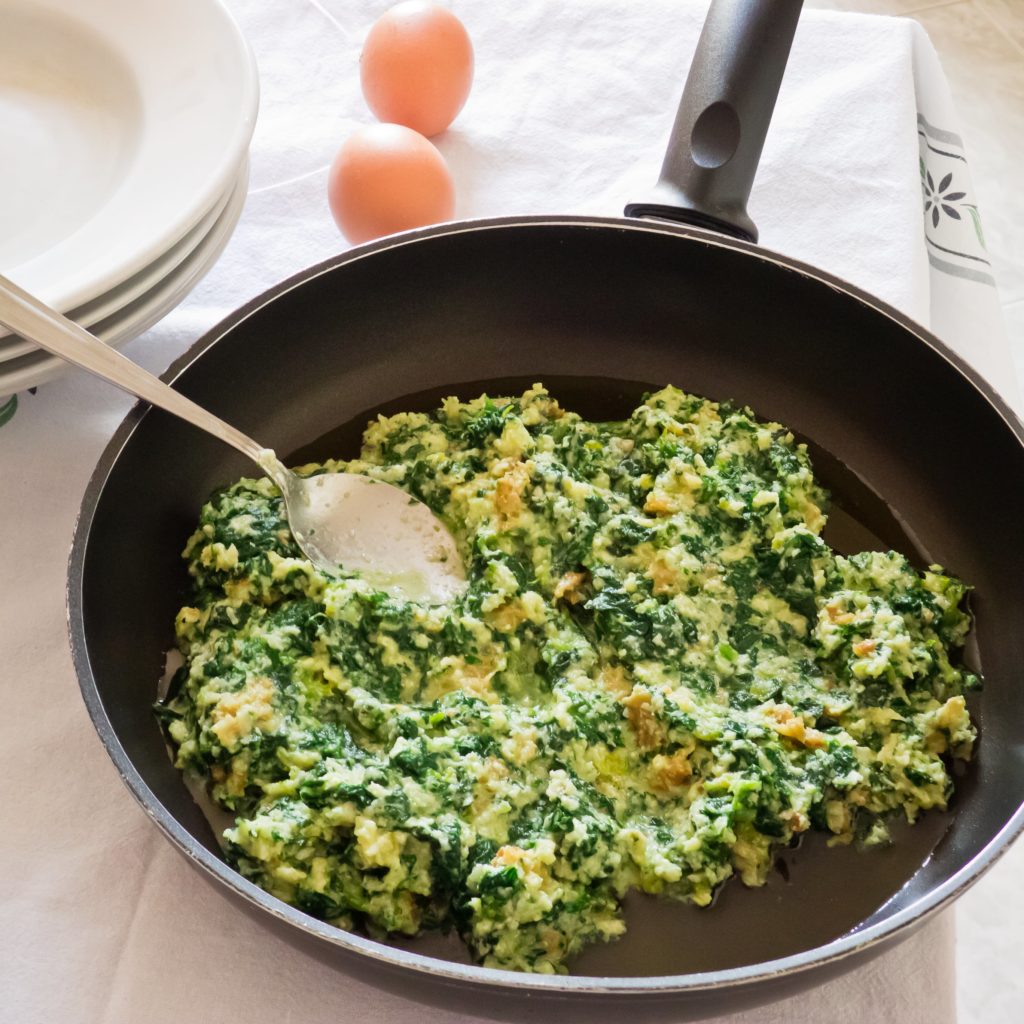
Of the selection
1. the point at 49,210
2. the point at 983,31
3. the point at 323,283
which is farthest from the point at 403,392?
the point at 983,31

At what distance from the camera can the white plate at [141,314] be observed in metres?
1.57

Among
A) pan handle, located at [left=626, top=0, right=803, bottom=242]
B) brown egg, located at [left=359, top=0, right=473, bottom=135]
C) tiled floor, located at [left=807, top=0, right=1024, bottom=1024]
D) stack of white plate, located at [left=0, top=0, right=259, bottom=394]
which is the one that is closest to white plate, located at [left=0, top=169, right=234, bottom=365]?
stack of white plate, located at [left=0, top=0, right=259, bottom=394]

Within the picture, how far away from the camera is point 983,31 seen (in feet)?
11.5

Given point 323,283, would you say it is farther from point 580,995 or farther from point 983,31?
point 983,31

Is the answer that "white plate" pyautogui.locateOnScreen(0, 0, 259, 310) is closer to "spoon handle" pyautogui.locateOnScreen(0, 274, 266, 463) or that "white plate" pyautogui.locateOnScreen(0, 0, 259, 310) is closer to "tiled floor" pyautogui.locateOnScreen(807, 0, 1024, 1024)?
"spoon handle" pyautogui.locateOnScreen(0, 274, 266, 463)

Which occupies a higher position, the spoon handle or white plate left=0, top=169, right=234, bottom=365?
white plate left=0, top=169, right=234, bottom=365

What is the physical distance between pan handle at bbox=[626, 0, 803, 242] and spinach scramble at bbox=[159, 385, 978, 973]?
0.31m

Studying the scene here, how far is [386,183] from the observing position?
1950 millimetres

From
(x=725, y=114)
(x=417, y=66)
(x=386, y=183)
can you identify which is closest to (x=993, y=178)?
(x=725, y=114)

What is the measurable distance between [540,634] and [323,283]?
652mm

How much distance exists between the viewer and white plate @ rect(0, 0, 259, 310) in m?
1.58

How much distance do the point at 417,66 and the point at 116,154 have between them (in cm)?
60

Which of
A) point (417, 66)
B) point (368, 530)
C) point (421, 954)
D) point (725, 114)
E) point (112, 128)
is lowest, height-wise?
point (421, 954)

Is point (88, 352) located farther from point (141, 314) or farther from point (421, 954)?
point (421, 954)
